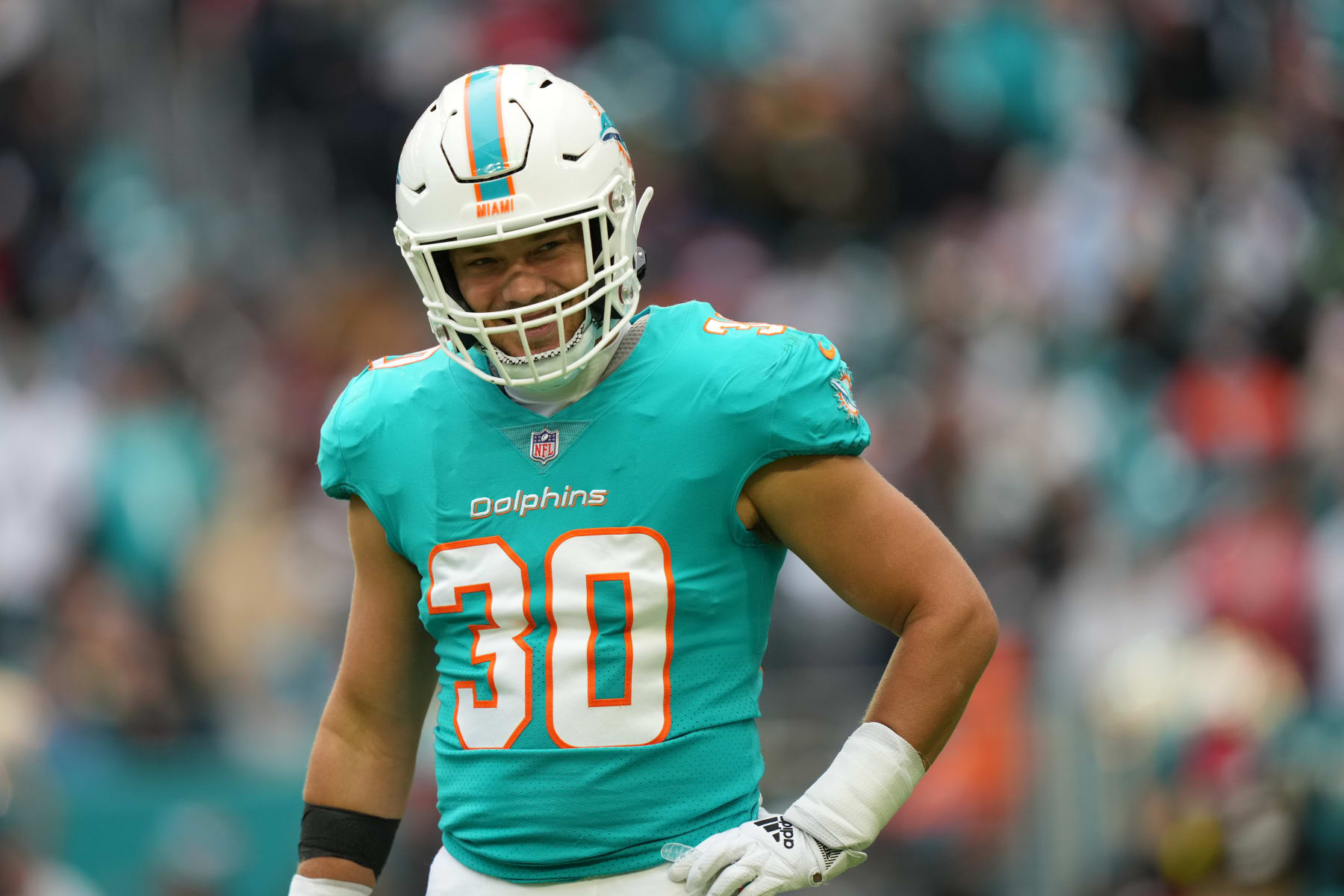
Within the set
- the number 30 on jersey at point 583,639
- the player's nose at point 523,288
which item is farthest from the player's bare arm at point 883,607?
the player's nose at point 523,288

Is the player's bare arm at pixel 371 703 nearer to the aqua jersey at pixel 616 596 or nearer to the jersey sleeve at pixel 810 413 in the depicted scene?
the aqua jersey at pixel 616 596

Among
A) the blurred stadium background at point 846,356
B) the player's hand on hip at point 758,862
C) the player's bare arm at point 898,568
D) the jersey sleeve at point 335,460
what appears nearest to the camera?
the player's hand on hip at point 758,862

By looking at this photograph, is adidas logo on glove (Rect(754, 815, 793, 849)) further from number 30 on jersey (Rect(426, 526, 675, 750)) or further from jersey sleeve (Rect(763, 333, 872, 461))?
jersey sleeve (Rect(763, 333, 872, 461))

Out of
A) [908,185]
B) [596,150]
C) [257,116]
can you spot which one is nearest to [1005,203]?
[908,185]

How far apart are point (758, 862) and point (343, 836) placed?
0.77 m

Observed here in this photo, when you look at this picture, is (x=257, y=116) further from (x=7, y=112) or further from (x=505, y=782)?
(x=505, y=782)

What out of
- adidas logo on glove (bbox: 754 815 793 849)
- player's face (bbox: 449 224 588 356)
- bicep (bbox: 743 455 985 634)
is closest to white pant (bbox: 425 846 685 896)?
adidas logo on glove (bbox: 754 815 793 849)

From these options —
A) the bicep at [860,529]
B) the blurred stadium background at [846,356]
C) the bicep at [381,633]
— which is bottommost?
the blurred stadium background at [846,356]

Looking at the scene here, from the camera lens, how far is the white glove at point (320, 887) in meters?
2.90

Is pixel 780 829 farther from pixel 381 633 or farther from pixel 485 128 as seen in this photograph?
pixel 485 128

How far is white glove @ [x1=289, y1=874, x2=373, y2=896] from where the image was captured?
2.90 meters

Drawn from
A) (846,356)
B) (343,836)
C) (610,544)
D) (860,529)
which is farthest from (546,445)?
(846,356)

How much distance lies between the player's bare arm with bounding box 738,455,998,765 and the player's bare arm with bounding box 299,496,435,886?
63 centimetres

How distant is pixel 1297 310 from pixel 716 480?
17.1ft
